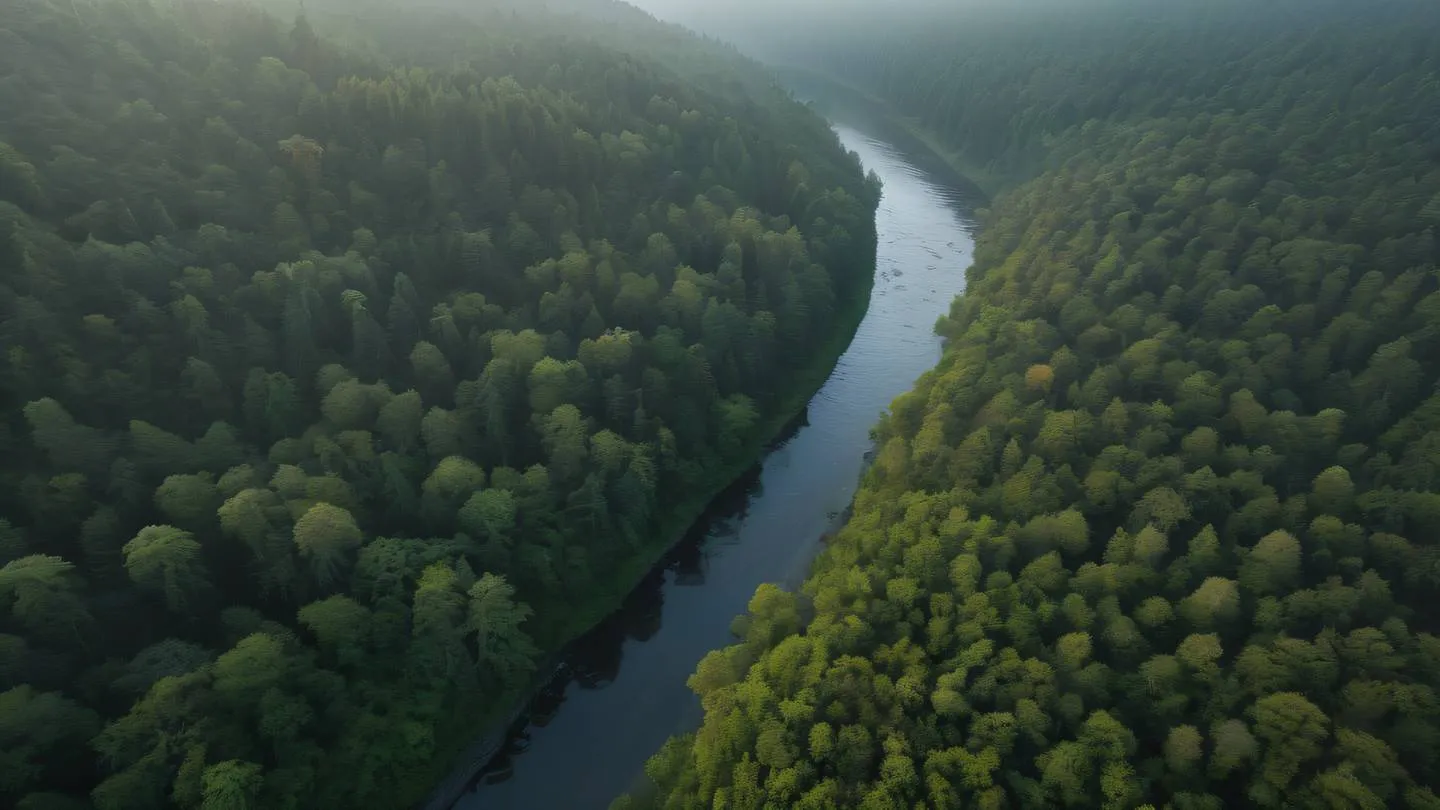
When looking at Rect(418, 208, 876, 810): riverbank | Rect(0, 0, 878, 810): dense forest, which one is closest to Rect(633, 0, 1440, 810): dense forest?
Rect(418, 208, 876, 810): riverbank

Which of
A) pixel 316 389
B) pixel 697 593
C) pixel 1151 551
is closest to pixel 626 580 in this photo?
pixel 697 593

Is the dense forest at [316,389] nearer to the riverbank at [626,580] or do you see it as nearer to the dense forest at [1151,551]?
the riverbank at [626,580]

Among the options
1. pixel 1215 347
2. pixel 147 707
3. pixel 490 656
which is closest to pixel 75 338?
pixel 147 707

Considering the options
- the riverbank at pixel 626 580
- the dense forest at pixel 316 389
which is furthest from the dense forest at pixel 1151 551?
the dense forest at pixel 316 389

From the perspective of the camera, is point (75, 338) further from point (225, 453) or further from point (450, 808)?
point (450, 808)

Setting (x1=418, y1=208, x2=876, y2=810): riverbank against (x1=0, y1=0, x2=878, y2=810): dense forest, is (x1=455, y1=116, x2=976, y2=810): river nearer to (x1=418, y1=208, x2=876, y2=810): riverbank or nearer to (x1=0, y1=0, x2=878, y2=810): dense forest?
(x1=418, y1=208, x2=876, y2=810): riverbank
